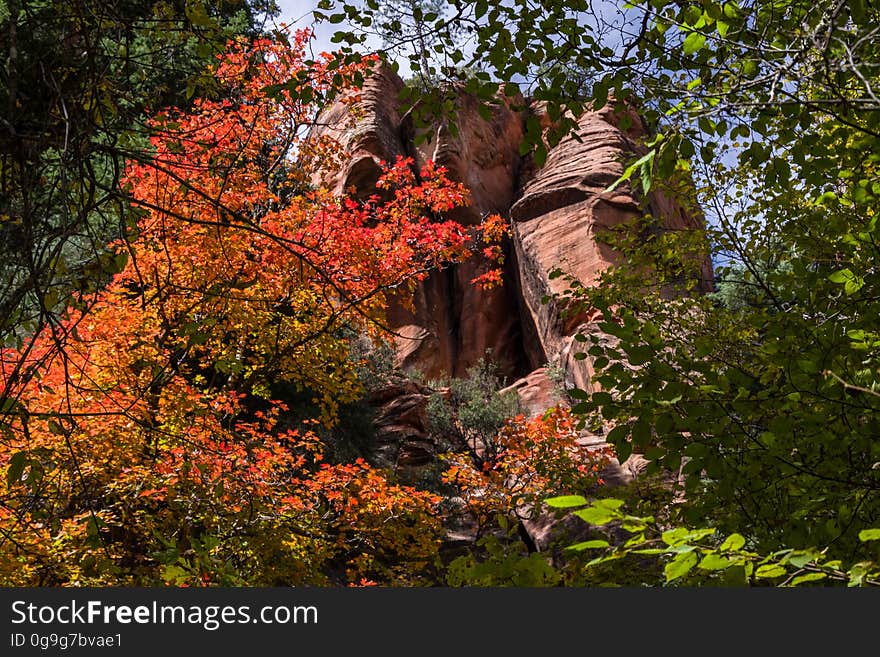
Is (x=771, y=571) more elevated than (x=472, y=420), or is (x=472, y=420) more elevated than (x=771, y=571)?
(x=472, y=420)

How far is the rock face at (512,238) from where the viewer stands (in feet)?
66.9

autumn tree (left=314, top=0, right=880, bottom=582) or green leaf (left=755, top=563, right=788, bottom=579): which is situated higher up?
autumn tree (left=314, top=0, right=880, bottom=582)

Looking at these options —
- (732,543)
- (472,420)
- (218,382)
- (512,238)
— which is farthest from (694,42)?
(512,238)

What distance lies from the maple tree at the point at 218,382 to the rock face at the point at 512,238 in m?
9.74

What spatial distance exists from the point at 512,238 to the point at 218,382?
54.1 feet

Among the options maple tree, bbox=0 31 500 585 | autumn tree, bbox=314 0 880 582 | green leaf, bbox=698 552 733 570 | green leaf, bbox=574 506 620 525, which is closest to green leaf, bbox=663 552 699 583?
green leaf, bbox=698 552 733 570

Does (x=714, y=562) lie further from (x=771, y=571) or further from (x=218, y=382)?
(x=218, y=382)

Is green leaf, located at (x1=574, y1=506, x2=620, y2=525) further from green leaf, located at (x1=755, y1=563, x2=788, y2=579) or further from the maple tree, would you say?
the maple tree

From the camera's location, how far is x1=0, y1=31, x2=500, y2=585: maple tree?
5504mm

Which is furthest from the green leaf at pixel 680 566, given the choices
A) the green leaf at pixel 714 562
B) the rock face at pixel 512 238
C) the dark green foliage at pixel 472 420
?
the rock face at pixel 512 238

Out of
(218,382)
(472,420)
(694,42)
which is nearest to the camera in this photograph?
(694,42)

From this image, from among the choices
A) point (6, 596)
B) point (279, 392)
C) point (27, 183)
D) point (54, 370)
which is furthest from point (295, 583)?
point (279, 392)

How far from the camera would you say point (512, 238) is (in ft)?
84.0

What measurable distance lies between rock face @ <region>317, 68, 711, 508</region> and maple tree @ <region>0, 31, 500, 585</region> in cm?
974
